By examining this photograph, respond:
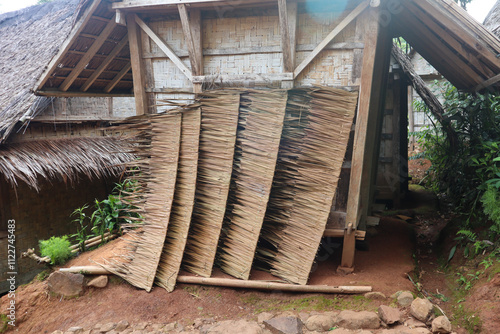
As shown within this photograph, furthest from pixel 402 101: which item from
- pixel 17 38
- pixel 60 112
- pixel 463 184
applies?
pixel 17 38

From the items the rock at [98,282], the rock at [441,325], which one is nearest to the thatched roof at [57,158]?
the rock at [98,282]

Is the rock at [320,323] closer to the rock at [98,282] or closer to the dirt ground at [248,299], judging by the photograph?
the dirt ground at [248,299]

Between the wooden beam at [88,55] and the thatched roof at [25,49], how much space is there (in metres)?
0.43

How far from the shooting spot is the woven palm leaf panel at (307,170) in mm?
4238

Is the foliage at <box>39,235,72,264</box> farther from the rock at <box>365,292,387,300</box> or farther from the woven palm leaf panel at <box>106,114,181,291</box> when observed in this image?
the rock at <box>365,292,387,300</box>

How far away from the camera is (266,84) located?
469 centimetres

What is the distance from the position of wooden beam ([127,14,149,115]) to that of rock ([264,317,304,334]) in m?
3.18

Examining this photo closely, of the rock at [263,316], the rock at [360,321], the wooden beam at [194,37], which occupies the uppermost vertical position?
the wooden beam at [194,37]

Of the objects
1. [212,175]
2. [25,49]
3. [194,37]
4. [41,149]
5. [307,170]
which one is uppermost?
[25,49]

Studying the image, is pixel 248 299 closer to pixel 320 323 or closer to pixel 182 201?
pixel 320 323

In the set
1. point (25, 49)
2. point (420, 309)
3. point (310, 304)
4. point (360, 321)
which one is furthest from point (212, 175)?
point (25, 49)

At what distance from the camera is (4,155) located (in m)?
6.33

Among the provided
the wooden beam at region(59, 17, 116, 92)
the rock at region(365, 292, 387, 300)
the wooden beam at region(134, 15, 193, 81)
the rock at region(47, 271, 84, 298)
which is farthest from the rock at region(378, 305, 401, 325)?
the wooden beam at region(59, 17, 116, 92)

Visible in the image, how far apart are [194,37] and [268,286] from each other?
3048mm
